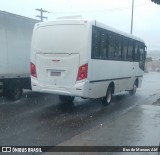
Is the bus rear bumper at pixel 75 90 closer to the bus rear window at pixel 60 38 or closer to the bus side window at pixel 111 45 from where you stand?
the bus rear window at pixel 60 38

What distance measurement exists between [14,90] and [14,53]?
1540mm

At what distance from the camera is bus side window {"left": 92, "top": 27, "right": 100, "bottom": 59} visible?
38.3ft

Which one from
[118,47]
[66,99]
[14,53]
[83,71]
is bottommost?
[66,99]

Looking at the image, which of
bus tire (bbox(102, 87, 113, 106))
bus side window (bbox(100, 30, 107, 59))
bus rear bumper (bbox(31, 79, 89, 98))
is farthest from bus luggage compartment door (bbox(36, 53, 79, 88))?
bus tire (bbox(102, 87, 113, 106))

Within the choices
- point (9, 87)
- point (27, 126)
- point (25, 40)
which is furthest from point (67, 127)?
point (25, 40)

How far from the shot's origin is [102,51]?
12594 millimetres

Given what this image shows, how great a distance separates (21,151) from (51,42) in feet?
18.6

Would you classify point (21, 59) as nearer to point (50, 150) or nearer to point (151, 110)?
point (151, 110)

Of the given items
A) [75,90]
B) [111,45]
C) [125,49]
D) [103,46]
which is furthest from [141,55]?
[75,90]

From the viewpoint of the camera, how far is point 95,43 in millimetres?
11883

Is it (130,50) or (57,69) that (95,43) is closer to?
(57,69)

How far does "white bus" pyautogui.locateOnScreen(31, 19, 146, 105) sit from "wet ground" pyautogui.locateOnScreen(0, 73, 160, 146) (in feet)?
2.28

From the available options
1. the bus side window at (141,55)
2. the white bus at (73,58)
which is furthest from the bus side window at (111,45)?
the bus side window at (141,55)

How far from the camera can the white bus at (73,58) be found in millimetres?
11312
